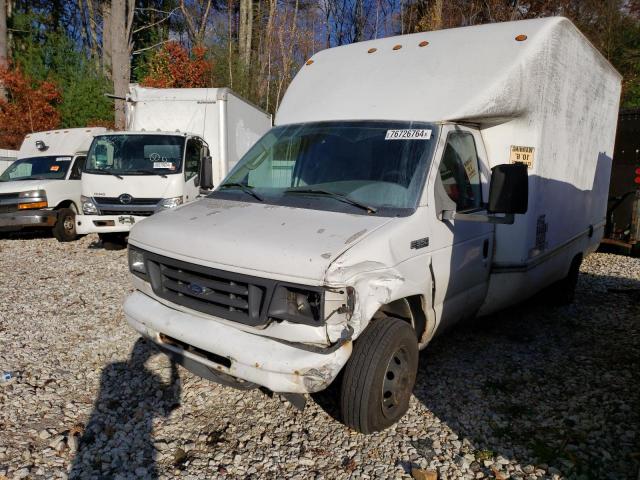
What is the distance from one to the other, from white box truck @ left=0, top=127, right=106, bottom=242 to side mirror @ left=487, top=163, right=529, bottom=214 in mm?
9669

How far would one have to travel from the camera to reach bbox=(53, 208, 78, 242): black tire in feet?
34.7

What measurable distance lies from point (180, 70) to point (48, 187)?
12.9 meters

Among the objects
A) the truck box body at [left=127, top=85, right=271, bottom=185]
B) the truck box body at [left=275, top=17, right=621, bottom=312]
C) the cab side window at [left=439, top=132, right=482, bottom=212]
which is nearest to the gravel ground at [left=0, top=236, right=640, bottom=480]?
the truck box body at [left=275, top=17, right=621, bottom=312]

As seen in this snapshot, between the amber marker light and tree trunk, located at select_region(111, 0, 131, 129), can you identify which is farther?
tree trunk, located at select_region(111, 0, 131, 129)

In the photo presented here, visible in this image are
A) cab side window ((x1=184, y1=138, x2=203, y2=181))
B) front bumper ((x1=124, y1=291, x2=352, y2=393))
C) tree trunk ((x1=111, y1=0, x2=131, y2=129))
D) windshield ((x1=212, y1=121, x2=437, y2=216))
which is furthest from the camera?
tree trunk ((x1=111, y1=0, x2=131, y2=129))

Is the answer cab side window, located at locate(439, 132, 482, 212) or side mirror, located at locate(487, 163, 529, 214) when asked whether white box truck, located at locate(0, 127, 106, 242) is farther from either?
side mirror, located at locate(487, 163, 529, 214)

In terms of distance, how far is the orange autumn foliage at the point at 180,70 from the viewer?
2153cm

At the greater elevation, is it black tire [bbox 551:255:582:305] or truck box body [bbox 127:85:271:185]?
truck box body [bbox 127:85:271:185]

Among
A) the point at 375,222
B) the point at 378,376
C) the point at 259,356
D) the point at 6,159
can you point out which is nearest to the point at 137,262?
the point at 259,356

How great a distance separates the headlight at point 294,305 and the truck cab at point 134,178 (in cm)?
597

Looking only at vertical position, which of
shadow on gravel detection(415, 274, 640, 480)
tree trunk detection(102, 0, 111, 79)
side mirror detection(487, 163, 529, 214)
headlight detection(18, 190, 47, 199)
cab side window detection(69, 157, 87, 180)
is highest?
tree trunk detection(102, 0, 111, 79)

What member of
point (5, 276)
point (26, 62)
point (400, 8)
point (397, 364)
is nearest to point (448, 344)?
point (397, 364)

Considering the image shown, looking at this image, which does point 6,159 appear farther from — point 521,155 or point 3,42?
point 521,155

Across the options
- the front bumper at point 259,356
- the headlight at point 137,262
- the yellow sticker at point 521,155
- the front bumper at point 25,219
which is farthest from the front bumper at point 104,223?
the yellow sticker at point 521,155
